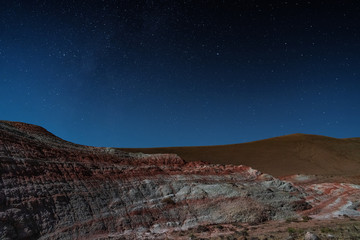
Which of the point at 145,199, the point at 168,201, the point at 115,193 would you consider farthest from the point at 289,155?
the point at 115,193

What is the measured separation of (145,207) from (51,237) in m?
4.88

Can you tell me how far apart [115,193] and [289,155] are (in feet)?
173

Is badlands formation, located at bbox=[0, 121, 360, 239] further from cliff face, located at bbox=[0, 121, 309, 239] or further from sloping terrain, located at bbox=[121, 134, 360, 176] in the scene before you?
sloping terrain, located at bbox=[121, 134, 360, 176]

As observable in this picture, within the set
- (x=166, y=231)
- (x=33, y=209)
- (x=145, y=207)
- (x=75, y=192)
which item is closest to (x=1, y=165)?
A: (x=33, y=209)

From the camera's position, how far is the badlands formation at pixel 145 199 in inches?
434

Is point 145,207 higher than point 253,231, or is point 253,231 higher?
point 145,207

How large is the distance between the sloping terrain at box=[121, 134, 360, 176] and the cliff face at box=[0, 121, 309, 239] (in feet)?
103

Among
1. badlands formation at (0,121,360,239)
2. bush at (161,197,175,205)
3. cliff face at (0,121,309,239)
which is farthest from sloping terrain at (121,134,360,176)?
bush at (161,197,175,205)

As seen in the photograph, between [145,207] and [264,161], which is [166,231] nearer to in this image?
[145,207]

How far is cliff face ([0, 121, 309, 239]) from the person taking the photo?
10.9 metres

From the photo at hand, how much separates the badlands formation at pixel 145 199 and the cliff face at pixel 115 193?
41mm

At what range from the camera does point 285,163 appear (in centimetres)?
5225

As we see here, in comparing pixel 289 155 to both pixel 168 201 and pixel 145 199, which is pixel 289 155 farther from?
pixel 145 199

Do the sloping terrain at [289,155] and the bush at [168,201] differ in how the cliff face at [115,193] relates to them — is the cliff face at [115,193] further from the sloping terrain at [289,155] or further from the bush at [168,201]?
the sloping terrain at [289,155]
